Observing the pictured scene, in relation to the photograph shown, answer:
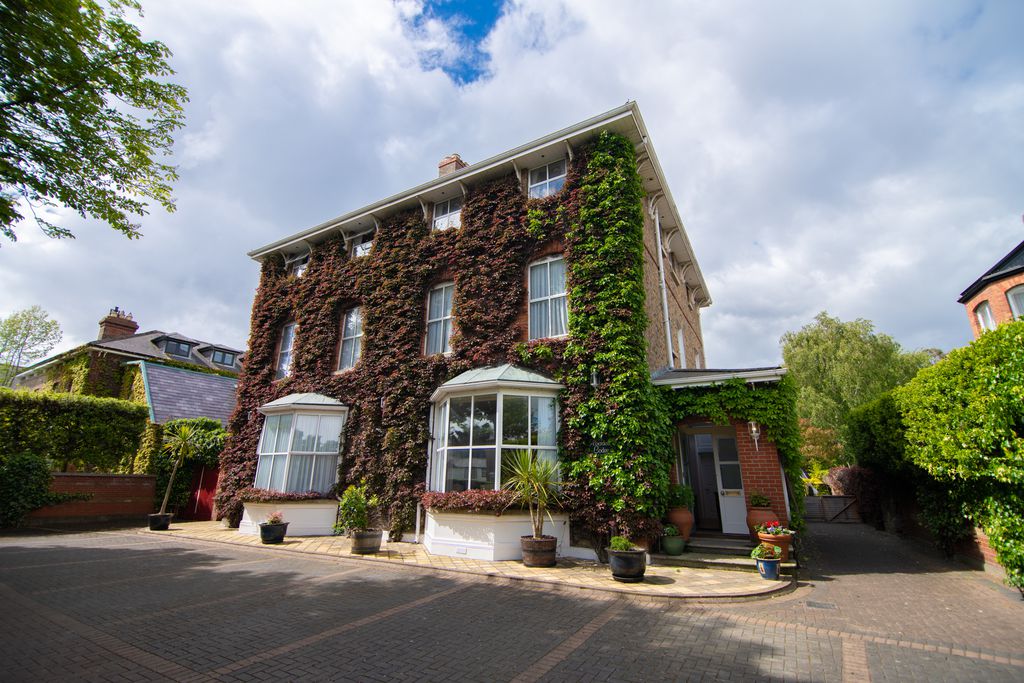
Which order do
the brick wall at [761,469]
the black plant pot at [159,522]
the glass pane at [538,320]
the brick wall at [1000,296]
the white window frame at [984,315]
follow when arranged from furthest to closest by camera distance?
the white window frame at [984,315]
the brick wall at [1000,296]
the black plant pot at [159,522]
the glass pane at [538,320]
the brick wall at [761,469]

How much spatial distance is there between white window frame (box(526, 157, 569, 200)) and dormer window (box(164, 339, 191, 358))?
89.6 feet

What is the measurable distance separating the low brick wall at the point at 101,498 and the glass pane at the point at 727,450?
61.6 feet

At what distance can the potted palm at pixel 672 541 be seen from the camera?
8.94 meters

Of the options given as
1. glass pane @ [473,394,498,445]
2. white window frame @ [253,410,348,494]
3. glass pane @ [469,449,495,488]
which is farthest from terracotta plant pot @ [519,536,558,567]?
white window frame @ [253,410,348,494]

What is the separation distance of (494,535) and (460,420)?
2.67 metres

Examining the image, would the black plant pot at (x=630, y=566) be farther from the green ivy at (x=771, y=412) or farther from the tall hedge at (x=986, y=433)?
the tall hedge at (x=986, y=433)

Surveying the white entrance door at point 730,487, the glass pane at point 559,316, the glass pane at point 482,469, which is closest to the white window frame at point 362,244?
the glass pane at point 559,316

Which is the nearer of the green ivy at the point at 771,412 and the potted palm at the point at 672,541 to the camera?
the potted palm at the point at 672,541

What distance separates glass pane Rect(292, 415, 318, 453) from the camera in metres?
13.2

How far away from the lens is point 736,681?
4.05m

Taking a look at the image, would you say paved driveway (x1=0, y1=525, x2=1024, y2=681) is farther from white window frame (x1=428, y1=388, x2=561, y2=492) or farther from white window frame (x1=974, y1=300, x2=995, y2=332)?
white window frame (x1=974, y1=300, x2=995, y2=332)

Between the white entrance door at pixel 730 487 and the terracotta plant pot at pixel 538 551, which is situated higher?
the white entrance door at pixel 730 487

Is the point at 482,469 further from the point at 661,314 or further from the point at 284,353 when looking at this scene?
the point at 284,353

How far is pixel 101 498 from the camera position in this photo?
14938 millimetres
